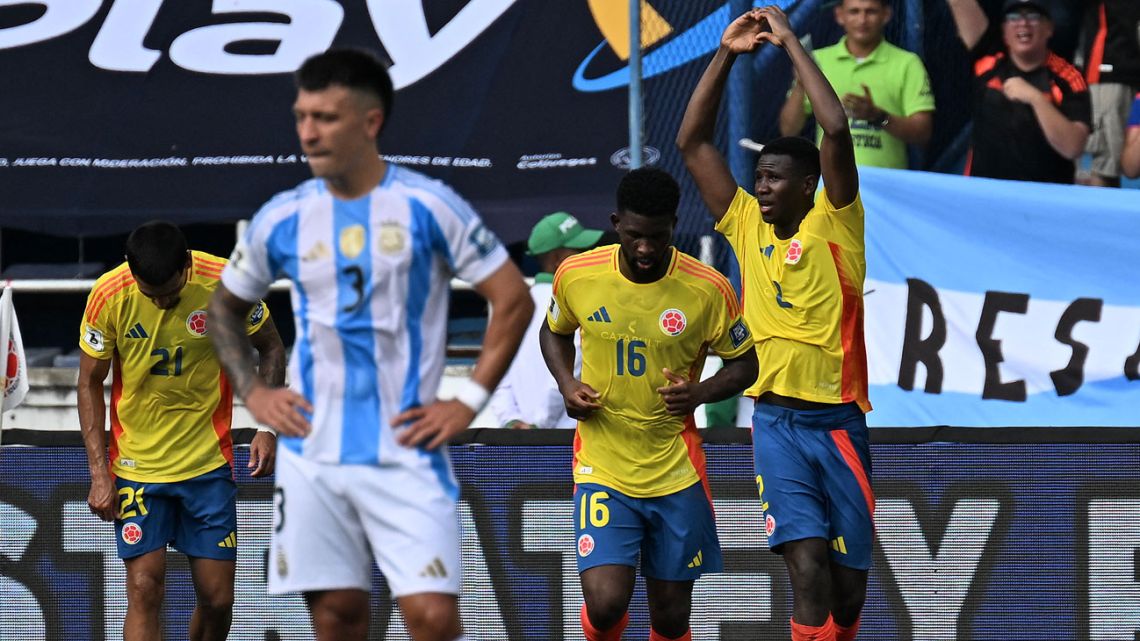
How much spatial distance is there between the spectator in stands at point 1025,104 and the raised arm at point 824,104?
3356 millimetres

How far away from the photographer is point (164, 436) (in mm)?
7812

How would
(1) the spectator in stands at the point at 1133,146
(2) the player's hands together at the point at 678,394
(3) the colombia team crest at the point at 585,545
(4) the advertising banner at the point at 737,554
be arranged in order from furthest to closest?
(1) the spectator in stands at the point at 1133,146 < (4) the advertising banner at the point at 737,554 < (3) the colombia team crest at the point at 585,545 < (2) the player's hands together at the point at 678,394

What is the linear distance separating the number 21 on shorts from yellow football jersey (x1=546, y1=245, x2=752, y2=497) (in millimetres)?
67

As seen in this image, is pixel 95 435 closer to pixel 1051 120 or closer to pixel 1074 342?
pixel 1074 342

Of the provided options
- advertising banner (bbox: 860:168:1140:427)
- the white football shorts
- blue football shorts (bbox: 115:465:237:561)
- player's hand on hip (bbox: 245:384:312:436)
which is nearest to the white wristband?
the white football shorts

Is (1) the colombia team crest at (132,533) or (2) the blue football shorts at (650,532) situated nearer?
(2) the blue football shorts at (650,532)

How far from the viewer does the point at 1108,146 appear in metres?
10.5

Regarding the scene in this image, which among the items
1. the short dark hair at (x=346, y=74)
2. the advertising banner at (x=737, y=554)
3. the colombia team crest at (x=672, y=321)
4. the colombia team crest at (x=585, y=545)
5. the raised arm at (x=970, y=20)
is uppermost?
the short dark hair at (x=346, y=74)

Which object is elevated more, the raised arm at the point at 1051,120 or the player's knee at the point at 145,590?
the raised arm at the point at 1051,120

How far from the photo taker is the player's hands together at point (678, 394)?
7.05 m

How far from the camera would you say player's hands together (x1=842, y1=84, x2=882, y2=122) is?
10.1 metres

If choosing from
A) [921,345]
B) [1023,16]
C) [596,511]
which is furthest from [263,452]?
[1023,16]

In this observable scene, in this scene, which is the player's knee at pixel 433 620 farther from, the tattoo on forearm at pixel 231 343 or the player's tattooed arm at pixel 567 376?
the player's tattooed arm at pixel 567 376

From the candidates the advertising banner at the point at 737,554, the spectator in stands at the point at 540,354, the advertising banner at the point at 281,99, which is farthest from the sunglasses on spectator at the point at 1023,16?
the advertising banner at the point at 737,554
